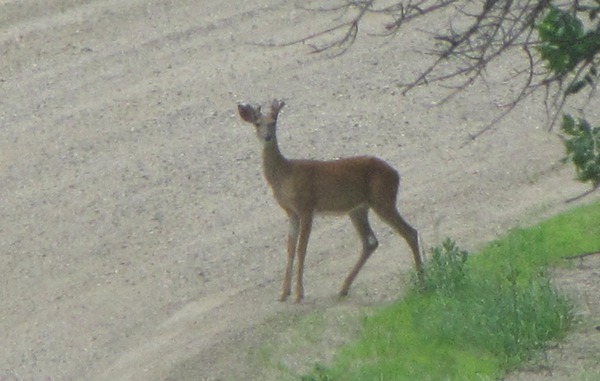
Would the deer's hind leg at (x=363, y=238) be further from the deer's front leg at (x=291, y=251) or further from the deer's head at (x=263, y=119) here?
the deer's head at (x=263, y=119)

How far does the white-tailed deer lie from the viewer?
9.95 meters

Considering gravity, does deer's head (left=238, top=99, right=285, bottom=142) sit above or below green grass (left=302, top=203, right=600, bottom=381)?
above

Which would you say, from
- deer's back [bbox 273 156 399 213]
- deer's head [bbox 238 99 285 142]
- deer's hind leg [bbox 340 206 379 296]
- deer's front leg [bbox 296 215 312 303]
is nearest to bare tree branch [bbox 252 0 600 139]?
deer's head [bbox 238 99 285 142]

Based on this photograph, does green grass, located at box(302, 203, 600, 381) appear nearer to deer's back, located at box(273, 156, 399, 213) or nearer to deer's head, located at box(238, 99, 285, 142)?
Result: deer's back, located at box(273, 156, 399, 213)

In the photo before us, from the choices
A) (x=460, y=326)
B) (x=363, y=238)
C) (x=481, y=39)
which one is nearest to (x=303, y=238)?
(x=363, y=238)

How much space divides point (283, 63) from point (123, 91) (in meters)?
1.88

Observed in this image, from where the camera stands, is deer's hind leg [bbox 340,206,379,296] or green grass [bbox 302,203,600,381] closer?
green grass [bbox 302,203,600,381]

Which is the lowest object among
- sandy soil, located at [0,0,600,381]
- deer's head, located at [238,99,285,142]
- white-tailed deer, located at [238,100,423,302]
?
sandy soil, located at [0,0,600,381]

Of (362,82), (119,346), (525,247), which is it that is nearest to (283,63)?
(362,82)

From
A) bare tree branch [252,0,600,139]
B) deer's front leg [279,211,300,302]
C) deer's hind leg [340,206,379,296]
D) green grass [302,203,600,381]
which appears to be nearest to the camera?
bare tree branch [252,0,600,139]

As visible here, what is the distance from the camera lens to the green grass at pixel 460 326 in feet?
27.0

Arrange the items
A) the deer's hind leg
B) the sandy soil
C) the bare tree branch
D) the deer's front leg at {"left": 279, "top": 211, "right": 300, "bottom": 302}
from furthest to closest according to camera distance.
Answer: the deer's hind leg, the deer's front leg at {"left": 279, "top": 211, "right": 300, "bottom": 302}, the sandy soil, the bare tree branch

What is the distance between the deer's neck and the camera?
10094 mm

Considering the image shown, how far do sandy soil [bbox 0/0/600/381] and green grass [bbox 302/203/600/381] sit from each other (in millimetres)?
539
